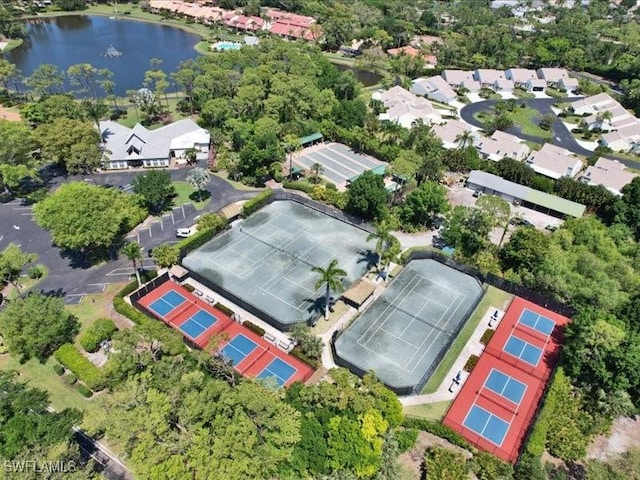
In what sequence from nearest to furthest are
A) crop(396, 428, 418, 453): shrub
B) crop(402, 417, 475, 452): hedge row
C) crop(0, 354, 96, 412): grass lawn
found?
crop(396, 428, 418, 453): shrub
crop(402, 417, 475, 452): hedge row
crop(0, 354, 96, 412): grass lawn

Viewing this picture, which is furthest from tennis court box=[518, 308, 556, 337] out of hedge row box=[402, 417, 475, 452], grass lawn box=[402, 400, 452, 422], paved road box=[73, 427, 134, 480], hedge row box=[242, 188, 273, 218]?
paved road box=[73, 427, 134, 480]

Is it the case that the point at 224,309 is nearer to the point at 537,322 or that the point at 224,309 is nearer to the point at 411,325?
the point at 411,325

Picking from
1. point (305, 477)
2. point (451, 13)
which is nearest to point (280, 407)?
point (305, 477)

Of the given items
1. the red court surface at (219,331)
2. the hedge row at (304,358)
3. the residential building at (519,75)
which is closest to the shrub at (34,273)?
the red court surface at (219,331)

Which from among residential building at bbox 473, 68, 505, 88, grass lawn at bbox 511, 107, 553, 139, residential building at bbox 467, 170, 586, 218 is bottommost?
residential building at bbox 467, 170, 586, 218

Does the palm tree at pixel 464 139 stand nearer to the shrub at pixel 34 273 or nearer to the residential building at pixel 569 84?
the residential building at pixel 569 84

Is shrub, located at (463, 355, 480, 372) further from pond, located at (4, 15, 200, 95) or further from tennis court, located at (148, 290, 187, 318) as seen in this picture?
pond, located at (4, 15, 200, 95)
